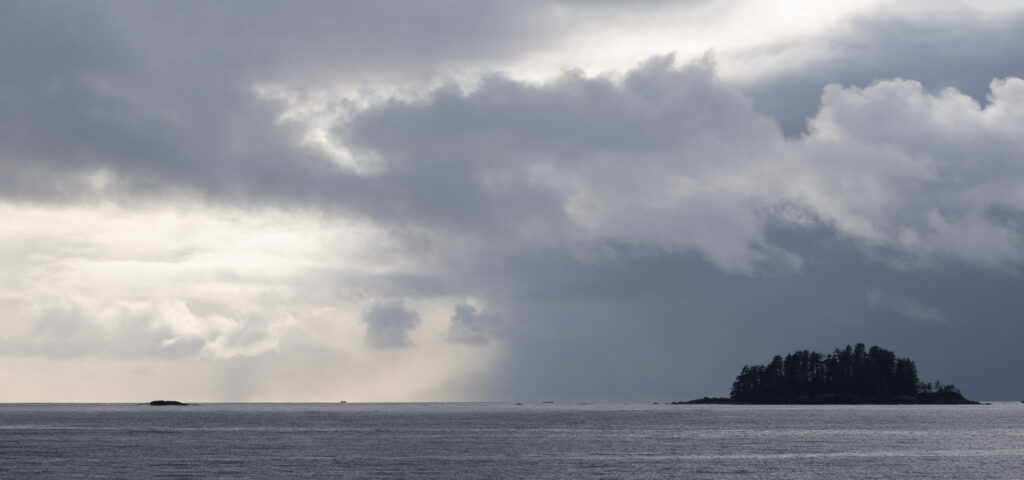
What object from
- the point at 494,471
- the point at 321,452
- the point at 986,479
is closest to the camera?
the point at 986,479

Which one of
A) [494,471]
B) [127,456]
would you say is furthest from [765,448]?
[127,456]

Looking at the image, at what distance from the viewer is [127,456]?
471ft

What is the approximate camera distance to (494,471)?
4879 inches

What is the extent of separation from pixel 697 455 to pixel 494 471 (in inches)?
1427

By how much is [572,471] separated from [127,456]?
62.0 m

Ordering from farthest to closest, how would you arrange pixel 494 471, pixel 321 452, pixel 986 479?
pixel 321 452, pixel 494 471, pixel 986 479

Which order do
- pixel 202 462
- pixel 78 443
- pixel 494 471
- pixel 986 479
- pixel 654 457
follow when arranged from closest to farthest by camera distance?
pixel 986 479 → pixel 494 471 → pixel 202 462 → pixel 654 457 → pixel 78 443

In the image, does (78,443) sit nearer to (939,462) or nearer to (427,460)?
(427,460)

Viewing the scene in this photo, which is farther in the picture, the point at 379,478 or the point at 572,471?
the point at 572,471

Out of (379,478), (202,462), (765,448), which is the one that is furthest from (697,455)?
(202,462)

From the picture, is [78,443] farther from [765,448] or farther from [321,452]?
[765,448]

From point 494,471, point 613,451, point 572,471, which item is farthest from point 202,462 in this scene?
point 613,451

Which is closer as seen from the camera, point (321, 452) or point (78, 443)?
point (321, 452)

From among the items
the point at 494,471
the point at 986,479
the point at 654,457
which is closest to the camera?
the point at 986,479
